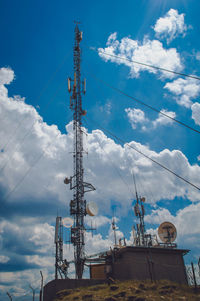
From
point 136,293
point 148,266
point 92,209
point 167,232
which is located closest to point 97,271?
point 92,209

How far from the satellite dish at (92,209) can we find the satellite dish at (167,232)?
32.1 feet

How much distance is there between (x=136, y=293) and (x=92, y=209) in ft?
55.0

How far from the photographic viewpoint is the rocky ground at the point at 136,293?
18.1m

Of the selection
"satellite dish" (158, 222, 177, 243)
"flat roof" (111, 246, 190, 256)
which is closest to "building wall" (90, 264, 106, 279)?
"flat roof" (111, 246, 190, 256)

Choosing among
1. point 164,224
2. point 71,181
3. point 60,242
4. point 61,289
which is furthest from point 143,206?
point 61,289

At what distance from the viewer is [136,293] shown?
19.4 m

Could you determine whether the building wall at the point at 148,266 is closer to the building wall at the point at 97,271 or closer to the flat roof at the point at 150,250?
the flat roof at the point at 150,250

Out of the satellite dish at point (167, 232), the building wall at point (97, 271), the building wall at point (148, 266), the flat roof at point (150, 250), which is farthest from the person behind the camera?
the satellite dish at point (167, 232)

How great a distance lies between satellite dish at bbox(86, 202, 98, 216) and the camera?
34.8 metres

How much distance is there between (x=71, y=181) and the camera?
127 feet

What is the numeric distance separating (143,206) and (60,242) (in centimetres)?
1812

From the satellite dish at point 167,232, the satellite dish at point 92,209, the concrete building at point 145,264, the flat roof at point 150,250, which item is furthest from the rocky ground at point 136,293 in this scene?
the satellite dish at point 167,232

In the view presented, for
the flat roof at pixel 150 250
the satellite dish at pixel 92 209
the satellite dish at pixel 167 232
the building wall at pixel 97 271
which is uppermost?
the satellite dish at pixel 92 209

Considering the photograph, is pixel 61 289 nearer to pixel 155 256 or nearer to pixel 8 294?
pixel 8 294
